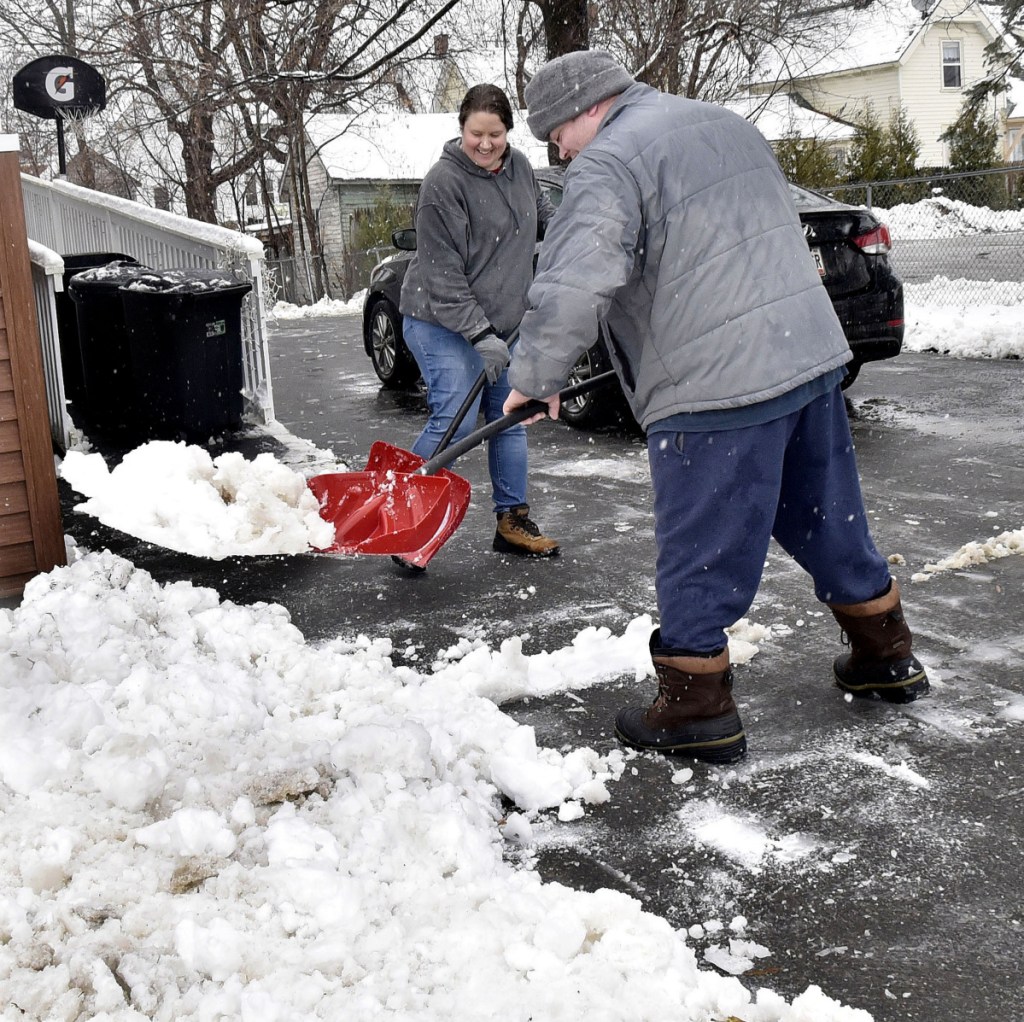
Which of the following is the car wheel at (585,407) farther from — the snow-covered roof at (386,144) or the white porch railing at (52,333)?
the snow-covered roof at (386,144)

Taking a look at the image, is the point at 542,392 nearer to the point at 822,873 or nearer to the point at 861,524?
the point at 861,524

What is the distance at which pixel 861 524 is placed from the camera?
338cm

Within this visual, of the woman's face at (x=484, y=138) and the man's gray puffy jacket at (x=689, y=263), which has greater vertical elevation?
the woman's face at (x=484, y=138)

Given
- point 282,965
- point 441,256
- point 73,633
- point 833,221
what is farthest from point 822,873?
point 833,221

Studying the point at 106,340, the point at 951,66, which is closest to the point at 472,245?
the point at 106,340

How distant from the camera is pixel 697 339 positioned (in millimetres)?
3135

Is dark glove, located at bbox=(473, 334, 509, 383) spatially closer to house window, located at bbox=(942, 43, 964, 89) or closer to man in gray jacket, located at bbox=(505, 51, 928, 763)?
man in gray jacket, located at bbox=(505, 51, 928, 763)

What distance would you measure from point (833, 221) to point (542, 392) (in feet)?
16.3

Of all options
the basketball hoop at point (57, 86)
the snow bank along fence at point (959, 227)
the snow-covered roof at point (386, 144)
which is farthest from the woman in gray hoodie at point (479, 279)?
the snow-covered roof at point (386, 144)

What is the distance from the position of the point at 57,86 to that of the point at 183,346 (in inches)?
240

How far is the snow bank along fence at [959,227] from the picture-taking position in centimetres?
1336

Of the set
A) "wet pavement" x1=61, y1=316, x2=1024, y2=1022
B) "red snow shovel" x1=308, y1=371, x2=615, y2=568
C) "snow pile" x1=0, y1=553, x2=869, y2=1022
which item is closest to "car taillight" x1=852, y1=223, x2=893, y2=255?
"wet pavement" x1=61, y1=316, x2=1024, y2=1022

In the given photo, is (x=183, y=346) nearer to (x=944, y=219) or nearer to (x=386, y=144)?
(x=944, y=219)

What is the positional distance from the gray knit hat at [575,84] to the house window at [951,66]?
43.9 metres
